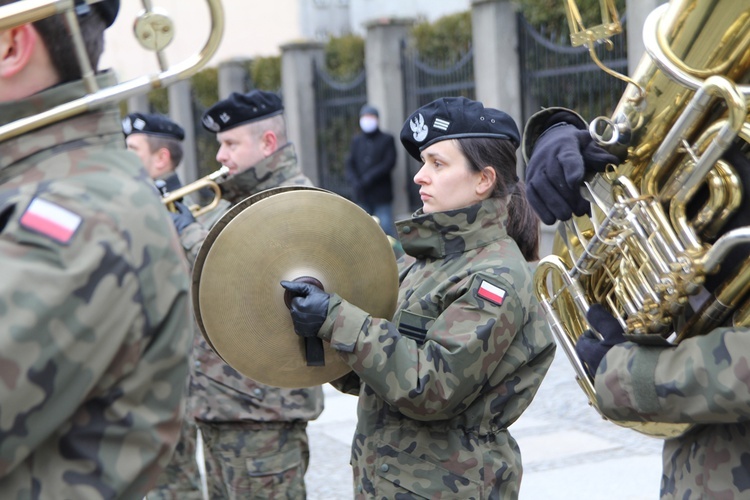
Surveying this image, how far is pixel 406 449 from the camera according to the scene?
2623mm

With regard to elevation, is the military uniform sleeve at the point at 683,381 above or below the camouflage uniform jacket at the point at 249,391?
above

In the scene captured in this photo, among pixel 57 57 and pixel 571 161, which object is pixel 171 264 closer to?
pixel 57 57

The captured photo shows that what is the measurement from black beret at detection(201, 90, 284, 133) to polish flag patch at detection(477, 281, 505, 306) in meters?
1.76

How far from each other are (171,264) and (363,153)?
1030 centimetres

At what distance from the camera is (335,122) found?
1330 centimetres

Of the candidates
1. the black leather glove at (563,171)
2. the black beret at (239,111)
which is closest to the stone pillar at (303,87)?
the black beret at (239,111)

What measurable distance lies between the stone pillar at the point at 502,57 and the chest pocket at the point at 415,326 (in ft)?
23.8

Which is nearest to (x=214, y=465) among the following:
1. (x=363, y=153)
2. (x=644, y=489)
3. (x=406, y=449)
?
(x=406, y=449)

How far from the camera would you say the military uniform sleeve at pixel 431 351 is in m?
2.46

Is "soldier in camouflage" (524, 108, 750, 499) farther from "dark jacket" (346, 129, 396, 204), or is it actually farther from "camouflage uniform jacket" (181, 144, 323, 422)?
"dark jacket" (346, 129, 396, 204)

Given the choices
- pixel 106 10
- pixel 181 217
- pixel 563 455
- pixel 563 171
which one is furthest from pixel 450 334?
pixel 563 455

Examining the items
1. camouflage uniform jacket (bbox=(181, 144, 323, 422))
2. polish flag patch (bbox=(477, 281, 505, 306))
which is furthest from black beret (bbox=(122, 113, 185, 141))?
polish flag patch (bbox=(477, 281, 505, 306))

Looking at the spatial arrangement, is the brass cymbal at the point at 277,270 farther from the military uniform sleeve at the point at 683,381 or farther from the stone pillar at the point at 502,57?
the stone pillar at the point at 502,57

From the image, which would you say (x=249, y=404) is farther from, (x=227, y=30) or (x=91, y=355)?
(x=227, y=30)
